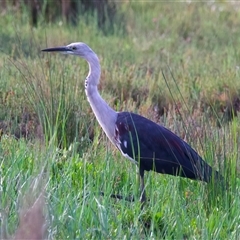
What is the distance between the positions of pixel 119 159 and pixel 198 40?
5326mm

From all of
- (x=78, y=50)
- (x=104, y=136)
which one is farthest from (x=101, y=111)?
(x=104, y=136)

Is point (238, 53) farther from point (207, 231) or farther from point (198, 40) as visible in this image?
point (207, 231)

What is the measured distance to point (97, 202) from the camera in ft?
13.3

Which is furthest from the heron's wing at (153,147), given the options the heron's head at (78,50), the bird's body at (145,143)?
the heron's head at (78,50)

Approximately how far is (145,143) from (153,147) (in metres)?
0.06

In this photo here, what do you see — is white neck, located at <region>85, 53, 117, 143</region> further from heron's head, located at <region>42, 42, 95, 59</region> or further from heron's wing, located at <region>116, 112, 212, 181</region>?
heron's head, located at <region>42, 42, 95, 59</region>

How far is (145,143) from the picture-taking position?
5.18 m

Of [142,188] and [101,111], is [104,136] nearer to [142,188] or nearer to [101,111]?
[101,111]

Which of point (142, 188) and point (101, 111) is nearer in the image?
point (142, 188)

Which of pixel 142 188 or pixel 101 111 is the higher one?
pixel 101 111

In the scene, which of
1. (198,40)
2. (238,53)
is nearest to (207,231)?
(238,53)

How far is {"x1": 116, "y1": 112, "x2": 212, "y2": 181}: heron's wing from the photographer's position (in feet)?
16.4

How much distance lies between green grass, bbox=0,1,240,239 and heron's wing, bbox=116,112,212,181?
0.26 feet

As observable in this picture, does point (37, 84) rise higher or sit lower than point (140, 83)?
higher
